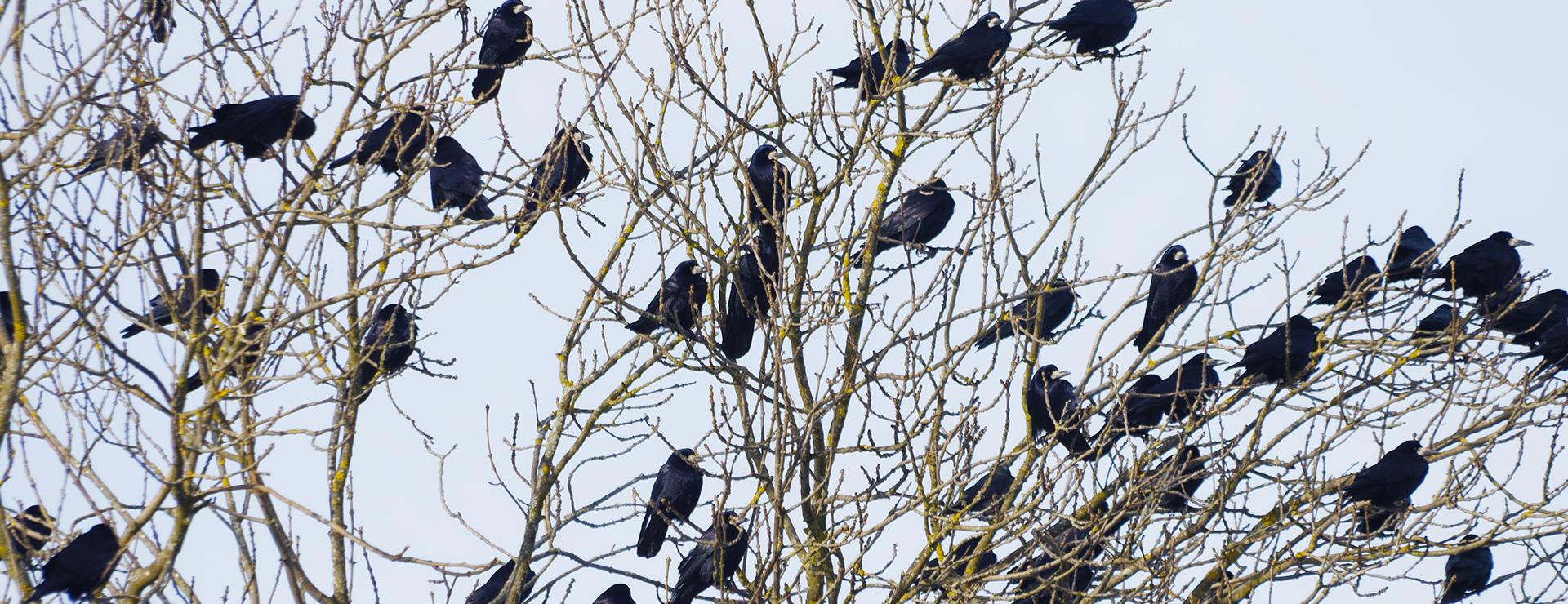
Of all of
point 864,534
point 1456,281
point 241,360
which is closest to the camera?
point 864,534

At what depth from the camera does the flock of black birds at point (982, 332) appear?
5836 mm

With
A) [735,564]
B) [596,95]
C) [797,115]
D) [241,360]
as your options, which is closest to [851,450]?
[735,564]

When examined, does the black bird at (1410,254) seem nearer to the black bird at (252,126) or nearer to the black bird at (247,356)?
the black bird at (247,356)

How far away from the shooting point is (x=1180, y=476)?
6383 millimetres

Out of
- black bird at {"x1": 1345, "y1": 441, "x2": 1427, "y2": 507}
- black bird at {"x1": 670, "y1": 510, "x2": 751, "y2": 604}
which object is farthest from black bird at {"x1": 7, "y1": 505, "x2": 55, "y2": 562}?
black bird at {"x1": 1345, "y1": 441, "x2": 1427, "y2": 507}

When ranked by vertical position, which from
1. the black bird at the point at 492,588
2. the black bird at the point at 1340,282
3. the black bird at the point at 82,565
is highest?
the black bird at the point at 1340,282

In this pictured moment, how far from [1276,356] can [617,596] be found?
4272 millimetres

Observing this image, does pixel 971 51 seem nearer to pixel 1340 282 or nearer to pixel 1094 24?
pixel 1094 24

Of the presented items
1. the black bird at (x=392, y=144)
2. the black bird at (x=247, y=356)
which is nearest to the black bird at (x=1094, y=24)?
the black bird at (x=392, y=144)

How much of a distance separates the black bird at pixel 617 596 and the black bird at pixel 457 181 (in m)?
2.53

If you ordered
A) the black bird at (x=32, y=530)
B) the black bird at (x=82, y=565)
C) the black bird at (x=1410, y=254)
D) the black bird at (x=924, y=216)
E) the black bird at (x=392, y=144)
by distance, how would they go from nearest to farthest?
the black bird at (x=32, y=530) → the black bird at (x=82, y=565) → the black bird at (x=392, y=144) → the black bird at (x=1410, y=254) → the black bird at (x=924, y=216)

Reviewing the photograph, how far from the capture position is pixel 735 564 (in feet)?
22.6

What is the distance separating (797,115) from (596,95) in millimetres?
1238

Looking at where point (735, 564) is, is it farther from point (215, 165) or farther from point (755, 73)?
point (215, 165)
